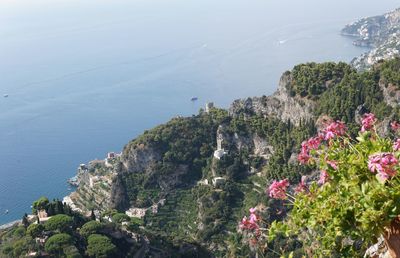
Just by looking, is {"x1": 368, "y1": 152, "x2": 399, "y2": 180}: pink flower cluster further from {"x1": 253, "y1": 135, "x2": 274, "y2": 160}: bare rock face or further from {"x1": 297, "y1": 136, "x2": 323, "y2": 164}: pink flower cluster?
{"x1": 253, "y1": 135, "x2": 274, "y2": 160}: bare rock face

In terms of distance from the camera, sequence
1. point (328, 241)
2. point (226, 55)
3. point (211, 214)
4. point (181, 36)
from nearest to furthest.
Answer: point (328, 241) → point (211, 214) → point (226, 55) → point (181, 36)

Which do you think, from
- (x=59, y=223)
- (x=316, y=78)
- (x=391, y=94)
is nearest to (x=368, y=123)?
(x=59, y=223)

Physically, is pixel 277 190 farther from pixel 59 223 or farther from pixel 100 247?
pixel 59 223

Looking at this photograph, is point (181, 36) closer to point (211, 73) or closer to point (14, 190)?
point (211, 73)

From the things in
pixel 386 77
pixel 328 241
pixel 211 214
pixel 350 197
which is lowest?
pixel 211 214

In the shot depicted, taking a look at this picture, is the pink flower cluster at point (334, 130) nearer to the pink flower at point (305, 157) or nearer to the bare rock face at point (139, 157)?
the pink flower at point (305, 157)

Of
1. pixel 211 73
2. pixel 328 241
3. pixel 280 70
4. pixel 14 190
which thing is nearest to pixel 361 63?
pixel 280 70

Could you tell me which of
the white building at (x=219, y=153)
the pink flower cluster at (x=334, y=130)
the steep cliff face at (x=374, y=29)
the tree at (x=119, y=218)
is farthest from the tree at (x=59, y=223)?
the steep cliff face at (x=374, y=29)
